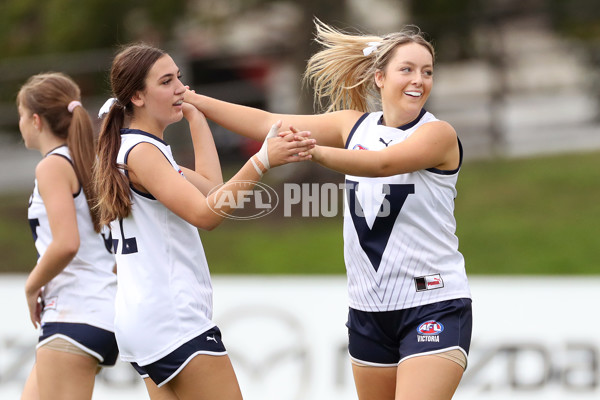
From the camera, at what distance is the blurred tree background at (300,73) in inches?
468

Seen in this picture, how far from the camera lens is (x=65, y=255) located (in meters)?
3.78

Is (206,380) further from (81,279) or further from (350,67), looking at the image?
(350,67)

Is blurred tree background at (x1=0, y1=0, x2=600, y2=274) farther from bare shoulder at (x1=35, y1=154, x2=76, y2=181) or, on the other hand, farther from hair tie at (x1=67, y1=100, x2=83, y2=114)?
bare shoulder at (x1=35, y1=154, x2=76, y2=181)

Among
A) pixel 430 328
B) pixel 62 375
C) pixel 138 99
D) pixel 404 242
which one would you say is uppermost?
pixel 138 99

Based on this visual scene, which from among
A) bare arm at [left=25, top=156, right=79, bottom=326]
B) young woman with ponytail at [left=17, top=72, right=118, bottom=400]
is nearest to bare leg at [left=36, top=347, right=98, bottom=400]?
young woman with ponytail at [left=17, top=72, right=118, bottom=400]

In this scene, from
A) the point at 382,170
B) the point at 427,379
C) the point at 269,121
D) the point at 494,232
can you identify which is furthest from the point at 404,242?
the point at 494,232

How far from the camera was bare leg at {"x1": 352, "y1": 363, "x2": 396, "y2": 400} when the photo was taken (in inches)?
143

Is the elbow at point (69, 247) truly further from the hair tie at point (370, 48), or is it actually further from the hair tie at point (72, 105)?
the hair tie at point (370, 48)

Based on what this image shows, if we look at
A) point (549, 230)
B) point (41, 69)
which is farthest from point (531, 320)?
point (41, 69)

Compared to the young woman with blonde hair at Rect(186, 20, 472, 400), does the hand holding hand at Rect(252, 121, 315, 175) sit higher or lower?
higher

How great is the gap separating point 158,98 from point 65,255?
35.6 inches

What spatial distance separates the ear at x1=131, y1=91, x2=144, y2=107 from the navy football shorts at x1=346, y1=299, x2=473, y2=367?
122cm

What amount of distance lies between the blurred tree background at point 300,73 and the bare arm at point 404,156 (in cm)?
780

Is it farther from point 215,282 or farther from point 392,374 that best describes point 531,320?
point 392,374
